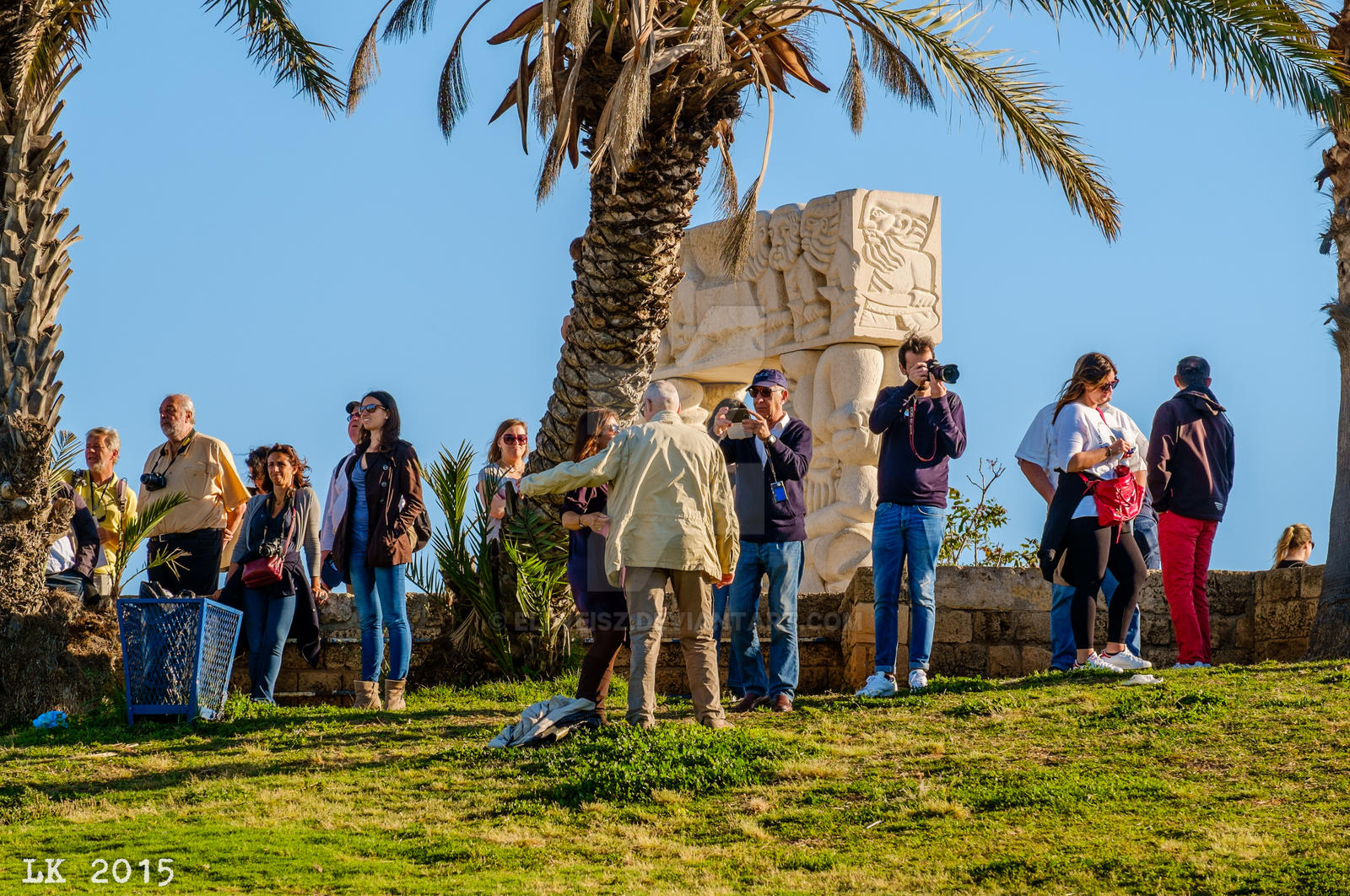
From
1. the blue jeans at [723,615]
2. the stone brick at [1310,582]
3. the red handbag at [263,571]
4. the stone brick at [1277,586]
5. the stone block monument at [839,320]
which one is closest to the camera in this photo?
the blue jeans at [723,615]

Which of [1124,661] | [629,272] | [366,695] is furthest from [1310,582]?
[366,695]

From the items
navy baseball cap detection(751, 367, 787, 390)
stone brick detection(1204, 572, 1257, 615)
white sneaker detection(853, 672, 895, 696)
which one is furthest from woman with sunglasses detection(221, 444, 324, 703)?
stone brick detection(1204, 572, 1257, 615)

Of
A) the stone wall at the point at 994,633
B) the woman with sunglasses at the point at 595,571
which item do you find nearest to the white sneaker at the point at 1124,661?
the stone wall at the point at 994,633

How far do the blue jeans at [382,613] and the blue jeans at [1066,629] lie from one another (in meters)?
3.43

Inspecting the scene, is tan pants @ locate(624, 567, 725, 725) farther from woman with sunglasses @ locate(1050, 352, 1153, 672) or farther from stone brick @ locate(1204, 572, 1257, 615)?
stone brick @ locate(1204, 572, 1257, 615)

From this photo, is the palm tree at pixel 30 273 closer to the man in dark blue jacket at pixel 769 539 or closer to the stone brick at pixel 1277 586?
A: the man in dark blue jacket at pixel 769 539

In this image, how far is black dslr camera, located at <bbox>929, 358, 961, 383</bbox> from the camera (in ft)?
24.7

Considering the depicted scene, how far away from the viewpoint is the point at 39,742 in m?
7.56

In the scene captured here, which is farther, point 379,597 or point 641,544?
point 379,597

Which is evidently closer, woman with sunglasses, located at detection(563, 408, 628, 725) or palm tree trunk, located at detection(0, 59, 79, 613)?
woman with sunglasses, located at detection(563, 408, 628, 725)

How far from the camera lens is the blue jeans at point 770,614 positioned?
736 centimetres

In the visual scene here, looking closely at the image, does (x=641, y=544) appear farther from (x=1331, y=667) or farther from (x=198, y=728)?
(x=1331, y=667)

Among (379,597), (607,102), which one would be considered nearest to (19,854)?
(379,597)

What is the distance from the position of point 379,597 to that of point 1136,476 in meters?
3.98
